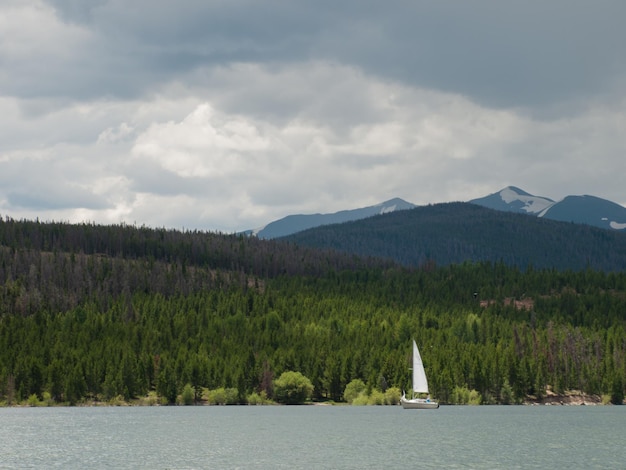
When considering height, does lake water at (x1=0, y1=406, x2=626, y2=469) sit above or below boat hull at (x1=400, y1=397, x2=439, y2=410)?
above

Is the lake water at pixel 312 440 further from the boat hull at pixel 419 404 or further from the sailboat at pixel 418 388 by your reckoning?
the boat hull at pixel 419 404

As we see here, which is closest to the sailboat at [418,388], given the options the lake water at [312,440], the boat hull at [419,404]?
the boat hull at [419,404]

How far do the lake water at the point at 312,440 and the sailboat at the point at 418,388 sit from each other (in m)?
6.92

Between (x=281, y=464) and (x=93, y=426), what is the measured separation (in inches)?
2432

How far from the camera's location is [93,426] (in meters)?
140

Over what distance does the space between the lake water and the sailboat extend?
692 cm

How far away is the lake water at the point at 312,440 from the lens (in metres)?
88.0

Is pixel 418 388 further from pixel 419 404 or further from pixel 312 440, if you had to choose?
pixel 312 440

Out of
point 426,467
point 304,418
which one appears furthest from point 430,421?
point 426,467

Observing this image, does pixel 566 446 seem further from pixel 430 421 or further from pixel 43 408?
pixel 43 408

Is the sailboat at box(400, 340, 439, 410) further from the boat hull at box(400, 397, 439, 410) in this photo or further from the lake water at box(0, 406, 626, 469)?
the lake water at box(0, 406, 626, 469)

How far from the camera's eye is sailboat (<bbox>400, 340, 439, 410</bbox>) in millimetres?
177875

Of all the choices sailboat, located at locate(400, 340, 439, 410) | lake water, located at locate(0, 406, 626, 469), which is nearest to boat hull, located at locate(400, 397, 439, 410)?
sailboat, located at locate(400, 340, 439, 410)

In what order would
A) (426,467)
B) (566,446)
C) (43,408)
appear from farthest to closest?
(43,408) → (566,446) → (426,467)
